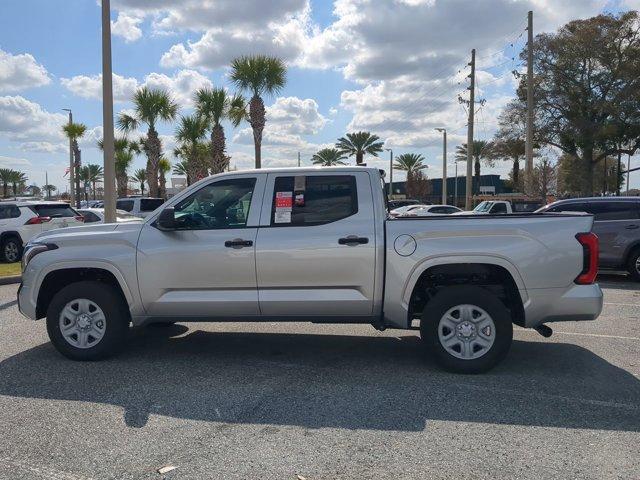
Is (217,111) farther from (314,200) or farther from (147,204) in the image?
(314,200)

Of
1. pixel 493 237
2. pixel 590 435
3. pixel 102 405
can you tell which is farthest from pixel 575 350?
pixel 102 405

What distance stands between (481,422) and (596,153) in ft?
143

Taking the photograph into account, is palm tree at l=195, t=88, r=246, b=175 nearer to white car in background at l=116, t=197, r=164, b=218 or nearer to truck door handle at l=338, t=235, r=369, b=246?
white car in background at l=116, t=197, r=164, b=218

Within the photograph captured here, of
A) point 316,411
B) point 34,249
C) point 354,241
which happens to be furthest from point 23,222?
point 316,411

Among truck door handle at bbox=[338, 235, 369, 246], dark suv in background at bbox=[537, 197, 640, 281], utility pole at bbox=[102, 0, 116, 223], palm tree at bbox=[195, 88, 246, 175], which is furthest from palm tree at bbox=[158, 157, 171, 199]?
truck door handle at bbox=[338, 235, 369, 246]

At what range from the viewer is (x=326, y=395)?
4.95m

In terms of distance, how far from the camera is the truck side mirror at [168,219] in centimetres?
554

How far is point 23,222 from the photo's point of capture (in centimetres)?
1512

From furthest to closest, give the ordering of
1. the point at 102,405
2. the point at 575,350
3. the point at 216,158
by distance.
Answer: the point at 216,158, the point at 575,350, the point at 102,405

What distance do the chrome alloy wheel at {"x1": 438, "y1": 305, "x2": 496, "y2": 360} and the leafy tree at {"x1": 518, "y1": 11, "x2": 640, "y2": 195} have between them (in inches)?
1435

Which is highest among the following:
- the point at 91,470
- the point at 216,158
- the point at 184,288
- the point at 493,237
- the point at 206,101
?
the point at 206,101

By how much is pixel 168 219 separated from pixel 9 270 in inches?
360

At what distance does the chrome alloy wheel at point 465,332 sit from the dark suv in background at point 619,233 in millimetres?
7030

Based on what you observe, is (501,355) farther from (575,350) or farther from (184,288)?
(184,288)
